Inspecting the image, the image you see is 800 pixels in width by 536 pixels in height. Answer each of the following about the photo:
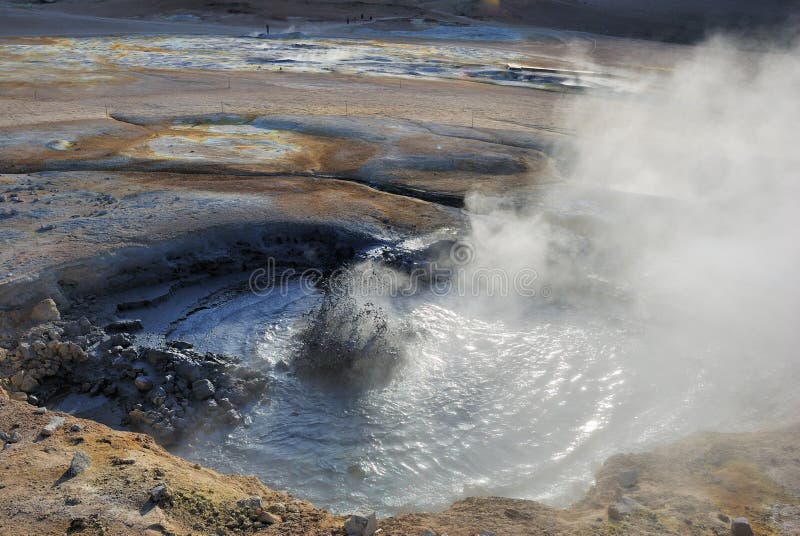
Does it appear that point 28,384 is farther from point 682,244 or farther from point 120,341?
point 682,244

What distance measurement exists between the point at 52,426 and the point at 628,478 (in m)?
4.58

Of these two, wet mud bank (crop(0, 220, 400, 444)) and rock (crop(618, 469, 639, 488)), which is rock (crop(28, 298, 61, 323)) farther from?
rock (crop(618, 469, 639, 488))

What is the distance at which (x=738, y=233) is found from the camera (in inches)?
416

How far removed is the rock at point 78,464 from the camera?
488 cm

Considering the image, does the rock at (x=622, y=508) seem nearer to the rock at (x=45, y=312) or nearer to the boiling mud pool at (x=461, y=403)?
the boiling mud pool at (x=461, y=403)

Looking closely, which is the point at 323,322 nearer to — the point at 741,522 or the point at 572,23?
the point at 741,522

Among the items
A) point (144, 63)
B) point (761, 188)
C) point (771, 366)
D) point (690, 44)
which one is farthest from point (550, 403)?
point (690, 44)

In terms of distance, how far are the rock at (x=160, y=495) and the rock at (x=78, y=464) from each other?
63 centimetres

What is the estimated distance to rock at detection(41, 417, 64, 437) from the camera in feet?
17.7

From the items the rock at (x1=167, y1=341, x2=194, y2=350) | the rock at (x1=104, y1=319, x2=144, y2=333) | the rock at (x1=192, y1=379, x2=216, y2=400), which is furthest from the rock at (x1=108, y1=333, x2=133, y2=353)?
the rock at (x1=192, y1=379, x2=216, y2=400)

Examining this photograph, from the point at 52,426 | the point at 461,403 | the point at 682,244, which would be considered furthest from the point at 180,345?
the point at 682,244

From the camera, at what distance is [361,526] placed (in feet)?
15.0

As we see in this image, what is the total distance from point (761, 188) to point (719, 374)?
6.55m

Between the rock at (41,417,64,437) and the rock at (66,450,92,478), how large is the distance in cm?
54
